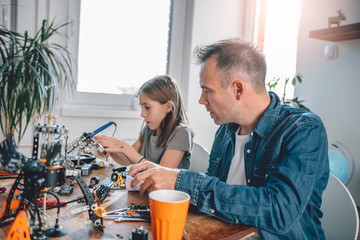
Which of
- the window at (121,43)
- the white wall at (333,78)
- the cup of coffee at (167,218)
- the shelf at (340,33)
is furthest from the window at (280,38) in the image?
the cup of coffee at (167,218)

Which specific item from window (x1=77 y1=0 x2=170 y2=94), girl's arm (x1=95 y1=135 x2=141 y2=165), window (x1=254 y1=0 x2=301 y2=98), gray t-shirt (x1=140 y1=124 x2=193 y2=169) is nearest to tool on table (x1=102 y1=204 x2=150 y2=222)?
girl's arm (x1=95 y1=135 x2=141 y2=165)

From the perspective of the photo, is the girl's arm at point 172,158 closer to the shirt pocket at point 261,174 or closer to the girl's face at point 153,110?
the girl's face at point 153,110

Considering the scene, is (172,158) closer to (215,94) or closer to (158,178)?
(215,94)

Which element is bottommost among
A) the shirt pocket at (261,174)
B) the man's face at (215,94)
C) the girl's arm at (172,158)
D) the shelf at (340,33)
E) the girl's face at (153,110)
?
the girl's arm at (172,158)

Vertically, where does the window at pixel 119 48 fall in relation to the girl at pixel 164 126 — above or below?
above

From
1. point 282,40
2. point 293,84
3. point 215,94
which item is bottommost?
point 215,94

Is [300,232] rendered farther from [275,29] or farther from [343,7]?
[275,29]

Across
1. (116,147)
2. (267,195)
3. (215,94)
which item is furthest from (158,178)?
(116,147)

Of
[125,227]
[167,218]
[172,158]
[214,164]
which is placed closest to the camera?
[167,218]

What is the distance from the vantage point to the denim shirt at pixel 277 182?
2.32 feet

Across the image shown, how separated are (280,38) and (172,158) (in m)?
2.76

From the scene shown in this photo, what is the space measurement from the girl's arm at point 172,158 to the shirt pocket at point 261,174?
607 mm

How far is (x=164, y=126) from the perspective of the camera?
1.70m

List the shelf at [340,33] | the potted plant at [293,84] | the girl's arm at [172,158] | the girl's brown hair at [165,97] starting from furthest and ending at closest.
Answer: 1. the potted plant at [293,84]
2. the shelf at [340,33]
3. the girl's brown hair at [165,97]
4. the girl's arm at [172,158]
